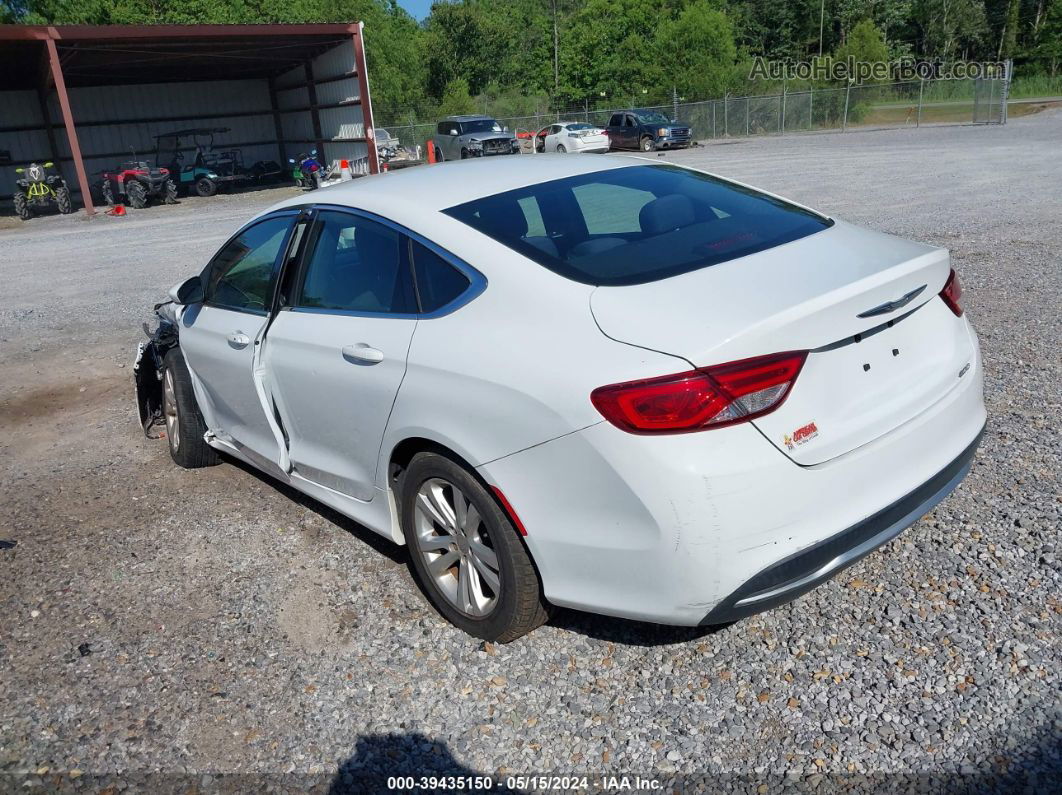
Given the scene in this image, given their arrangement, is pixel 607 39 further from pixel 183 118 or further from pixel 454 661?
pixel 454 661

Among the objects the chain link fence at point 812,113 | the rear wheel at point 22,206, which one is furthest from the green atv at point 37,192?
the chain link fence at point 812,113

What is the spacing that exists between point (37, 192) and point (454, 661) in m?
27.8

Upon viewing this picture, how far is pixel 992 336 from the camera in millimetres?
6191

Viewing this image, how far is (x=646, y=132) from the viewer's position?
1459 inches

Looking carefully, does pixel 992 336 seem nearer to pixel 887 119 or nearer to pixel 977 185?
pixel 977 185

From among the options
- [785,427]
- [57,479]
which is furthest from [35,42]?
[785,427]

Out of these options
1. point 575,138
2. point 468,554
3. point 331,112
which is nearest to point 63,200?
point 331,112

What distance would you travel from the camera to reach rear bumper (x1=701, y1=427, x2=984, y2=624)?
257 cm

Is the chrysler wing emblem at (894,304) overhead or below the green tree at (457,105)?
below

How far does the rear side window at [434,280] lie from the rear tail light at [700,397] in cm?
85

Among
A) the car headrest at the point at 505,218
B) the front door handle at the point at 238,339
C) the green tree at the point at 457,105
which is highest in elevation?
the green tree at the point at 457,105

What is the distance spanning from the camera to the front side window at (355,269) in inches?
133

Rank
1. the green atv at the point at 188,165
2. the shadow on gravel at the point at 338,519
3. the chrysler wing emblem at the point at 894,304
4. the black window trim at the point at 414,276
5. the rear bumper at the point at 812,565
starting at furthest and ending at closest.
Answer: the green atv at the point at 188,165
the shadow on gravel at the point at 338,519
the black window trim at the point at 414,276
the chrysler wing emblem at the point at 894,304
the rear bumper at the point at 812,565

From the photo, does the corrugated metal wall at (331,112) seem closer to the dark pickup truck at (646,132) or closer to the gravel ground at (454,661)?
the dark pickup truck at (646,132)
